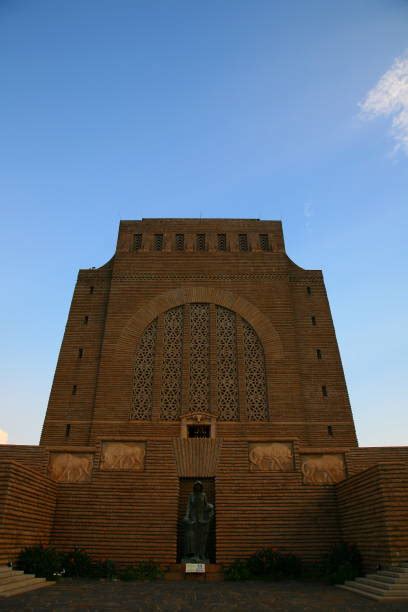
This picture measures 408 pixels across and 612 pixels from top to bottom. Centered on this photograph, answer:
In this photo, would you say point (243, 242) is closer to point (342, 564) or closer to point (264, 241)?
point (264, 241)

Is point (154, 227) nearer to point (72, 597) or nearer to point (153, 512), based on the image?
point (153, 512)

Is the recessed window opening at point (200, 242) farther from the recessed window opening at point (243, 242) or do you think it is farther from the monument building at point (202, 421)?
the recessed window opening at point (243, 242)

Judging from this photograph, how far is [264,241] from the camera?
61.1 feet

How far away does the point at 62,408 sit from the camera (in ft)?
50.1

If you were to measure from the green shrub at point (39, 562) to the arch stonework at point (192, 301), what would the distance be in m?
7.61

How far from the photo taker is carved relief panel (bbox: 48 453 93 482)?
10.8 metres

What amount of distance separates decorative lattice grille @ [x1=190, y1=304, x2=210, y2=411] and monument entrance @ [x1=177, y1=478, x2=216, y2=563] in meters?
4.07

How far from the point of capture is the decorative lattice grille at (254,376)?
14964 mm

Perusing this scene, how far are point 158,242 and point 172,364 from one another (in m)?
5.45

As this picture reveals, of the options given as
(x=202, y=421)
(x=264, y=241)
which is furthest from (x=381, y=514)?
(x=264, y=241)

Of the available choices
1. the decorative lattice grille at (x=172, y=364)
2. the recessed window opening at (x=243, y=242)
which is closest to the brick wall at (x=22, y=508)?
the decorative lattice grille at (x=172, y=364)

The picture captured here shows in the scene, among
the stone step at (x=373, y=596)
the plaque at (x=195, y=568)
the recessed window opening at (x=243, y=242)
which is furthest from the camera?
the recessed window opening at (x=243, y=242)

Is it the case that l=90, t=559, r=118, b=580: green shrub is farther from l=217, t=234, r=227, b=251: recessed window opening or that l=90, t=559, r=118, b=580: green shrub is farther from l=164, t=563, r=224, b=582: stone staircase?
l=217, t=234, r=227, b=251: recessed window opening

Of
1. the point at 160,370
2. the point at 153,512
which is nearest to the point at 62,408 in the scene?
the point at 160,370
